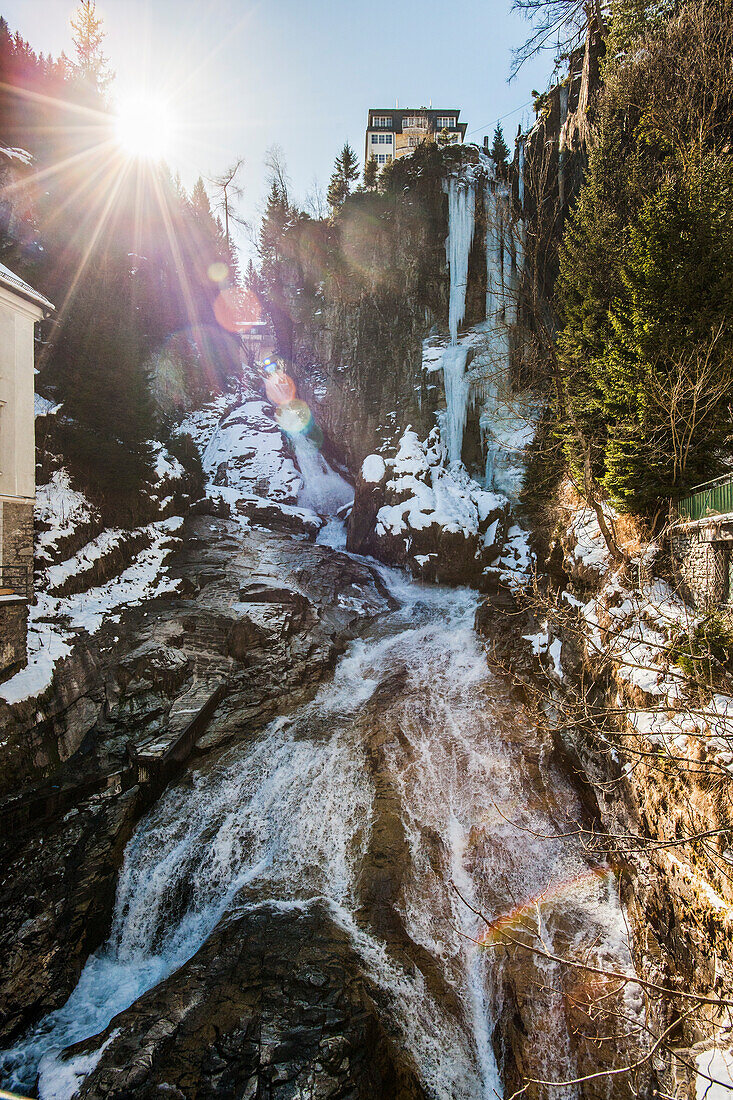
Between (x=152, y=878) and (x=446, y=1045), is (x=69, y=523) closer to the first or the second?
(x=152, y=878)

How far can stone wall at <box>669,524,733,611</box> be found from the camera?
340 inches

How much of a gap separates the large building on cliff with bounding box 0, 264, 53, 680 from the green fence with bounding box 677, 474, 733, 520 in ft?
45.2

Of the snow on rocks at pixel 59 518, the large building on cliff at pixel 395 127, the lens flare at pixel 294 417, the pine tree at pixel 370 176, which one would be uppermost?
the large building on cliff at pixel 395 127

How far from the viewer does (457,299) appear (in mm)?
23781

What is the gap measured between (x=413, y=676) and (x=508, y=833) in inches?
192

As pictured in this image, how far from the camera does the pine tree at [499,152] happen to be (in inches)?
955

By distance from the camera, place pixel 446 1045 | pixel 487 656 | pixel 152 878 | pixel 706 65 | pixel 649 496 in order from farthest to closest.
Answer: pixel 487 656 → pixel 706 65 → pixel 649 496 → pixel 152 878 → pixel 446 1045

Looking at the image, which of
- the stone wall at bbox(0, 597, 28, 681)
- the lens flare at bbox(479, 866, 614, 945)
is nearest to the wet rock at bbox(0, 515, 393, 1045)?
the stone wall at bbox(0, 597, 28, 681)

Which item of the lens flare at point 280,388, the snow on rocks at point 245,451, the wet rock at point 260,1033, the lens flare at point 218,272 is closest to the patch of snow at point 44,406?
the snow on rocks at point 245,451

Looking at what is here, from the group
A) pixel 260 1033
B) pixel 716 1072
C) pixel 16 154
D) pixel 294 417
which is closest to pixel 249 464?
pixel 294 417

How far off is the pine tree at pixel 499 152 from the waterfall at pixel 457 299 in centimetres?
212

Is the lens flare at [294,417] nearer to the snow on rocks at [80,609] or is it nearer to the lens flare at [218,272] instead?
the lens flare at [218,272]

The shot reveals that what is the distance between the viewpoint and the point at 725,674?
24.0ft

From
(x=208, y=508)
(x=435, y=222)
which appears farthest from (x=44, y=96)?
(x=208, y=508)
